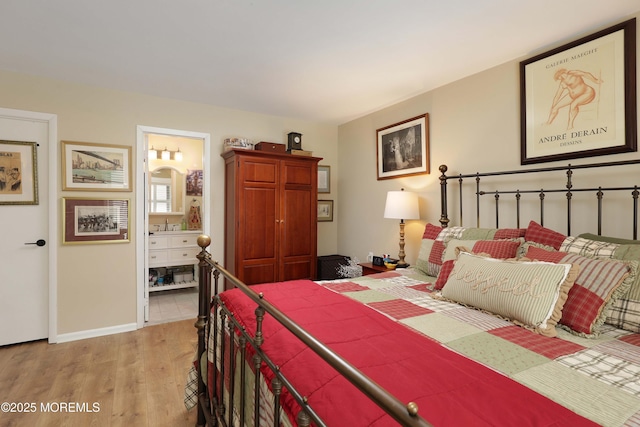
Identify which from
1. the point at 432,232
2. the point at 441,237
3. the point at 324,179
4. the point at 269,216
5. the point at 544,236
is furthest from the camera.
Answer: the point at 324,179

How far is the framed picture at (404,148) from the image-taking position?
3.17 meters

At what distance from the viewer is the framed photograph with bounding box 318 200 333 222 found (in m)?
4.38

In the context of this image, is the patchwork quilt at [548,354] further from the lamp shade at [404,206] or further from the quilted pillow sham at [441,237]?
the lamp shade at [404,206]

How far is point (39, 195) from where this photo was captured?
2898 mm

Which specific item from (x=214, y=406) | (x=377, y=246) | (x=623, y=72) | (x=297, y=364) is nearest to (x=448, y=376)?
(x=297, y=364)

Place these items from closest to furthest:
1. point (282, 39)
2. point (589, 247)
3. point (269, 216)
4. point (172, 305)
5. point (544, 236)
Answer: point (589, 247)
point (544, 236)
point (282, 39)
point (269, 216)
point (172, 305)

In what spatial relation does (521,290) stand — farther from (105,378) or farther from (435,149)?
(105,378)

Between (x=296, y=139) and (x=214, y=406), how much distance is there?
9.90 feet

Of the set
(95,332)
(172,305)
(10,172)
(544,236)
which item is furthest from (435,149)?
(10,172)

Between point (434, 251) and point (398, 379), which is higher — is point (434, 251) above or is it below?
above

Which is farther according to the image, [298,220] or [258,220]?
[298,220]

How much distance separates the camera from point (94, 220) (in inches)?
121

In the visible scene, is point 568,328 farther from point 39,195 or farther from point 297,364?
point 39,195

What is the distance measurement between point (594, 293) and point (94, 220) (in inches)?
149
